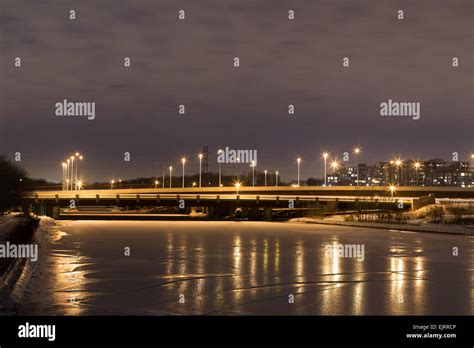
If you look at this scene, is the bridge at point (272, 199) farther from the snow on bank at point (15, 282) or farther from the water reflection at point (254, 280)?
the snow on bank at point (15, 282)

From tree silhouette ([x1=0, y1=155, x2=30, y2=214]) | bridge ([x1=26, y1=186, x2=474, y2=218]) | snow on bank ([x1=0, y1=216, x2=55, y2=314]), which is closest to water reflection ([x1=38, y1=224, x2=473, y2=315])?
snow on bank ([x1=0, y1=216, x2=55, y2=314])

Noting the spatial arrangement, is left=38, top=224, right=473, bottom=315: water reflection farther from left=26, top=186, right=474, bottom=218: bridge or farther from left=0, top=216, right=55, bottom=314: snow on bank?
left=26, top=186, right=474, bottom=218: bridge

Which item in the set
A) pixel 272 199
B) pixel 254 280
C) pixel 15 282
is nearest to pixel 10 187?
pixel 272 199

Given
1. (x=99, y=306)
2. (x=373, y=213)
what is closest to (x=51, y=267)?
(x=99, y=306)

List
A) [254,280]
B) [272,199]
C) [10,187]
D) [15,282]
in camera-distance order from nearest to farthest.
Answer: [15,282] → [254,280] → [10,187] → [272,199]

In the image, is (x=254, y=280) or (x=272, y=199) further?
(x=272, y=199)

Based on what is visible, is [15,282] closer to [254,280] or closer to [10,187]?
[254,280]

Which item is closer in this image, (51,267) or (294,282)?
(294,282)

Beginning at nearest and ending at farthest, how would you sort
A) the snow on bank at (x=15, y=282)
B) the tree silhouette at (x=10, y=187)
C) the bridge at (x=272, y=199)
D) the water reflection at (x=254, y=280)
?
the snow on bank at (x=15, y=282) < the water reflection at (x=254, y=280) < the tree silhouette at (x=10, y=187) < the bridge at (x=272, y=199)

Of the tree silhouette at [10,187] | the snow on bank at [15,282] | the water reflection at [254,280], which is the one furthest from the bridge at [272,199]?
the snow on bank at [15,282]
